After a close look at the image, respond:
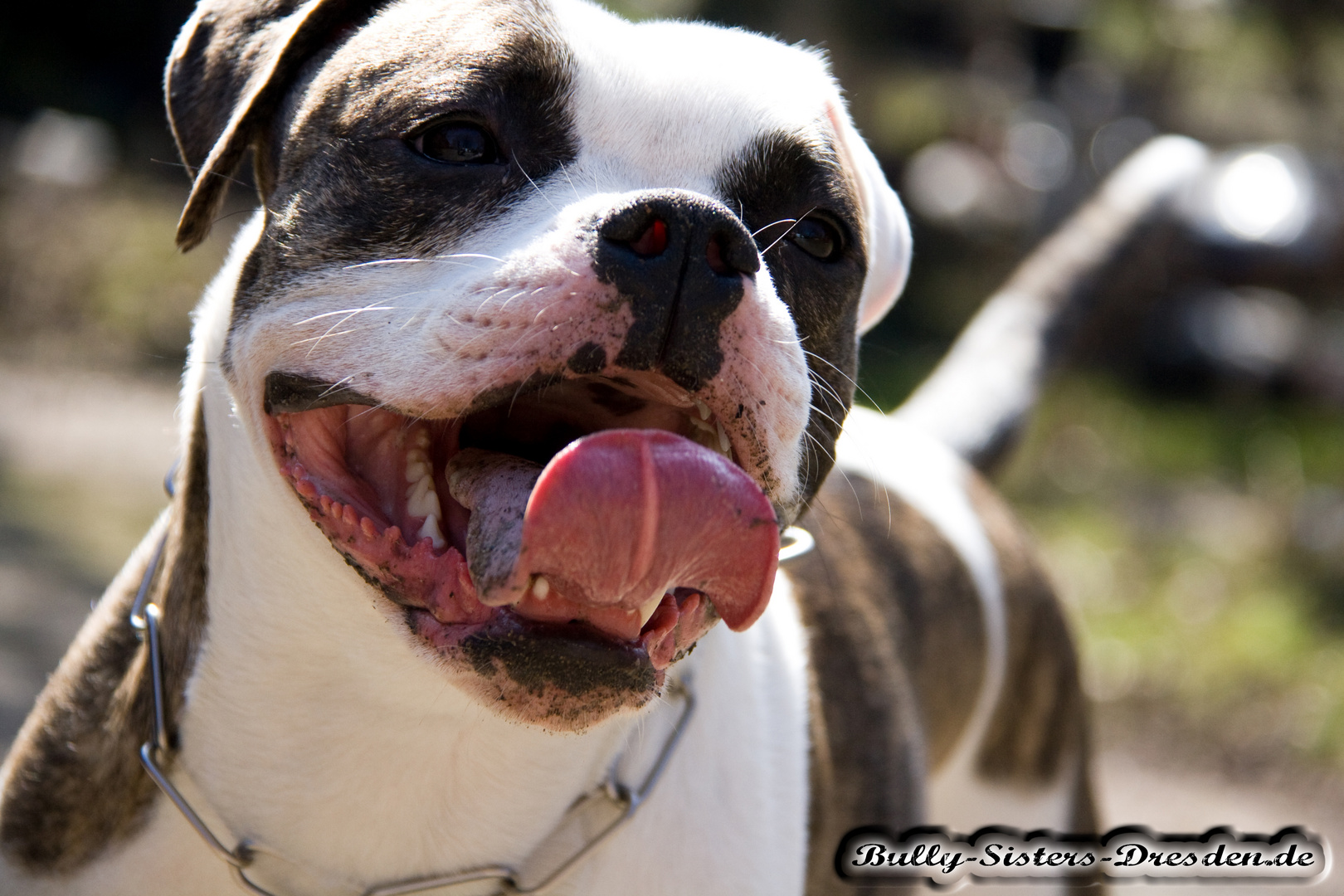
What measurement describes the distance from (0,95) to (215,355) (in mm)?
10903

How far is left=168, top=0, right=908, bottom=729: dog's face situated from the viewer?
5.52ft

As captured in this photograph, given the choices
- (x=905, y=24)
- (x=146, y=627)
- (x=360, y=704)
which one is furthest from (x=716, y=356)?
(x=905, y=24)

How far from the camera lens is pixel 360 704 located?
2.02 meters

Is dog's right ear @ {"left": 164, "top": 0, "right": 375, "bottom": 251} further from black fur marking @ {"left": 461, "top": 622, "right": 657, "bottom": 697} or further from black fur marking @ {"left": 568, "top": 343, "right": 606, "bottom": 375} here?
black fur marking @ {"left": 461, "top": 622, "right": 657, "bottom": 697}

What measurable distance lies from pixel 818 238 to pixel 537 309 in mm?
668

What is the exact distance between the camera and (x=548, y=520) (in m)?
1.56

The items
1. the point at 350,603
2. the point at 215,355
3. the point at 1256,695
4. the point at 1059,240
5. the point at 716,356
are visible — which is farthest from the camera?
the point at 1256,695

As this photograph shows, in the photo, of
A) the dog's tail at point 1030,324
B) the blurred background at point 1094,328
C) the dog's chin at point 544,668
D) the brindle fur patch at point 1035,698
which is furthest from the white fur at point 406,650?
the dog's tail at point 1030,324

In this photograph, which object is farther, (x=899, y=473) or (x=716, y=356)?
(x=899, y=473)

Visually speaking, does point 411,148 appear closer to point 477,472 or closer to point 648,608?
point 477,472

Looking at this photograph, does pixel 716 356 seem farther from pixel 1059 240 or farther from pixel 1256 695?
pixel 1256 695

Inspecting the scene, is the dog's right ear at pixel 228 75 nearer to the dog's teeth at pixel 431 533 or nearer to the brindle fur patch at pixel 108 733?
the brindle fur patch at pixel 108 733

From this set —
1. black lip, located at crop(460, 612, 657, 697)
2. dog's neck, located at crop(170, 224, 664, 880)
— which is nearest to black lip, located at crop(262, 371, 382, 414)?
A: dog's neck, located at crop(170, 224, 664, 880)

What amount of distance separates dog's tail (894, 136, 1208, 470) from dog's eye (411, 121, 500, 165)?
2.35 m
